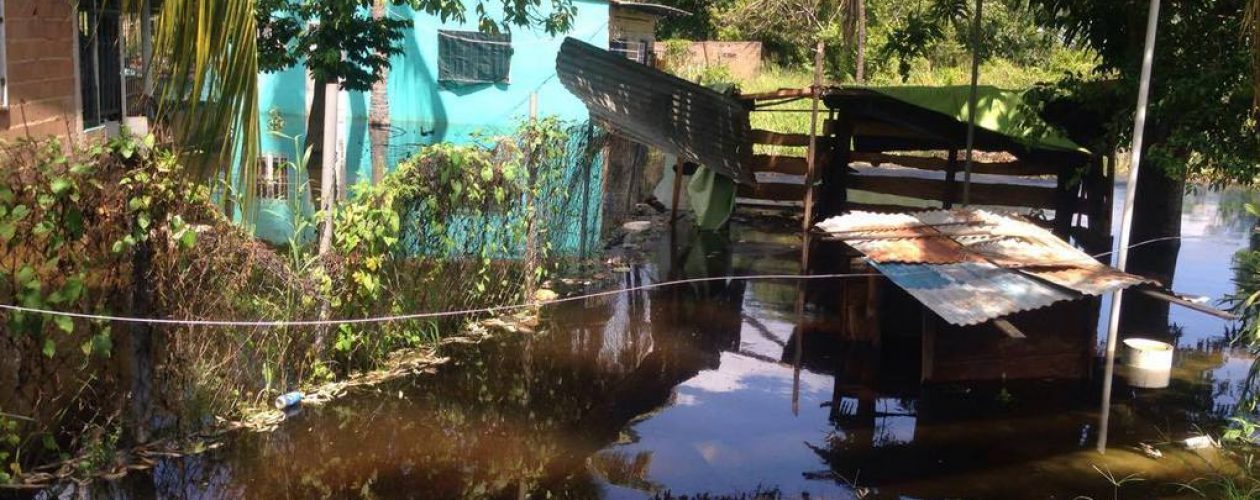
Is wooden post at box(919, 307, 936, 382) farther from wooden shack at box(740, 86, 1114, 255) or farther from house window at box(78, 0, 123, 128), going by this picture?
house window at box(78, 0, 123, 128)

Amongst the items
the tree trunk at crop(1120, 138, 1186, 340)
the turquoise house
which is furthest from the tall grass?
the tree trunk at crop(1120, 138, 1186, 340)

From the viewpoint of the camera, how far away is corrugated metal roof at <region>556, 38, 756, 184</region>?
37.2ft

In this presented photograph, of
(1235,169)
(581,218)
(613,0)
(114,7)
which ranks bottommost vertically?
(581,218)

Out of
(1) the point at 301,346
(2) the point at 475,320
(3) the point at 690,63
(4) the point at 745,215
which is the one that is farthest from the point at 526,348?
(3) the point at 690,63

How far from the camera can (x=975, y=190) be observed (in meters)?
13.9

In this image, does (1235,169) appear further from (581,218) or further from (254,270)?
(254,270)

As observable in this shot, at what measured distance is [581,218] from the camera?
10969mm

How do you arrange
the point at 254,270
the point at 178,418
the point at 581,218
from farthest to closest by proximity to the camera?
the point at 581,218 < the point at 254,270 < the point at 178,418

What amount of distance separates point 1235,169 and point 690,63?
21573 millimetres

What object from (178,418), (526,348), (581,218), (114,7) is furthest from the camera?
(581,218)

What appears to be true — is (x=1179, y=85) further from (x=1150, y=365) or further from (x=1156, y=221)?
(x=1156, y=221)

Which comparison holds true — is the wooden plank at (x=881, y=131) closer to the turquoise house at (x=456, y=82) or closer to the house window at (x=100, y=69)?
the house window at (x=100, y=69)

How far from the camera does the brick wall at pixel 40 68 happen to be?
6949 mm

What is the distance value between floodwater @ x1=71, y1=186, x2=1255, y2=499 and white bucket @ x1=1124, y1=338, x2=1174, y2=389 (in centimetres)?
13
